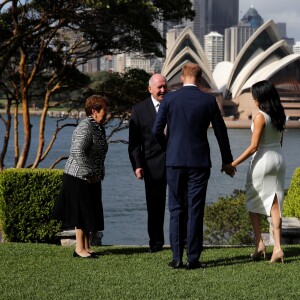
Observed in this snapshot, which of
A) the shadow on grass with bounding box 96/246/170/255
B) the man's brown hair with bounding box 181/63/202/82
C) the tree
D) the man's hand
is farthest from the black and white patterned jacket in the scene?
the tree

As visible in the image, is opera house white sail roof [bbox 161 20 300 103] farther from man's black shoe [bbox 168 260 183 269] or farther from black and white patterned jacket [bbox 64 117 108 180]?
man's black shoe [bbox 168 260 183 269]

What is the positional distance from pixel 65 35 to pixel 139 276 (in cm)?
1431

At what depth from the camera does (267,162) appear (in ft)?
15.5

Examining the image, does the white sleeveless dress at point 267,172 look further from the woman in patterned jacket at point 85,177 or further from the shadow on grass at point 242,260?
the woman in patterned jacket at point 85,177

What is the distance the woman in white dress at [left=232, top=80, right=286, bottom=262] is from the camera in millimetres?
4652

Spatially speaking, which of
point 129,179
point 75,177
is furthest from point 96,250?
point 129,179

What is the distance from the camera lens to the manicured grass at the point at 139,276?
3807 mm

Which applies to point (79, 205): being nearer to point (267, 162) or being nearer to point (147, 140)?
point (147, 140)

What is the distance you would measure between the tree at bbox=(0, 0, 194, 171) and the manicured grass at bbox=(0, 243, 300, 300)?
24.2 ft

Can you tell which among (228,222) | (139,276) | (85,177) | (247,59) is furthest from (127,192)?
(247,59)

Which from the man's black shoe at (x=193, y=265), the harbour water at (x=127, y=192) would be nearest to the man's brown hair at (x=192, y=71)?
the man's black shoe at (x=193, y=265)

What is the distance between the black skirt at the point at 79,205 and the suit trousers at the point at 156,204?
1.38 ft

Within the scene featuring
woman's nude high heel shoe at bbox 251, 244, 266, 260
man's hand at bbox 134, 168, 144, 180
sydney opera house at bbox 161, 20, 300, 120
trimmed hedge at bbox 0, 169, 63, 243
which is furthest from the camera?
sydney opera house at bbox 161, 20, 300, 120

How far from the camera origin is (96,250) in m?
5.46
